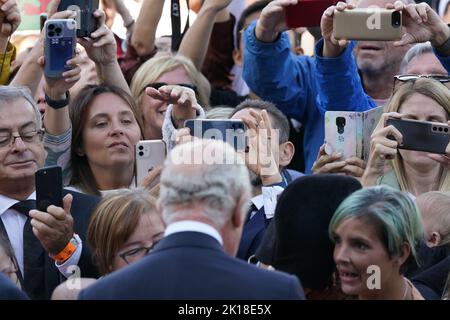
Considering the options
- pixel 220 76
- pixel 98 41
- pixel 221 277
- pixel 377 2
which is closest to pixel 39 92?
pixel 98 41

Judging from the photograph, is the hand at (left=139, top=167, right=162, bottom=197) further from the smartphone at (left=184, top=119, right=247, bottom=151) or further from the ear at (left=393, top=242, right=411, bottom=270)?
the ear at (left=393, top=242, right=411, bottom=270)

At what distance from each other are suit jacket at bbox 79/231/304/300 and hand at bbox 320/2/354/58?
2.24 m

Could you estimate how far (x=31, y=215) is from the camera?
5.19m

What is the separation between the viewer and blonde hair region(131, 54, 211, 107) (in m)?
6.96

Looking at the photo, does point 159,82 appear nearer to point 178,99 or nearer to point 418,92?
point 178,99

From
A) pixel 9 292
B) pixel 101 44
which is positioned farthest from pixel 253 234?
pixel 101 44

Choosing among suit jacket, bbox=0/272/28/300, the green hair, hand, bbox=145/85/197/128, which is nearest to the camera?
suit jacket, bbox=0/272/28/300

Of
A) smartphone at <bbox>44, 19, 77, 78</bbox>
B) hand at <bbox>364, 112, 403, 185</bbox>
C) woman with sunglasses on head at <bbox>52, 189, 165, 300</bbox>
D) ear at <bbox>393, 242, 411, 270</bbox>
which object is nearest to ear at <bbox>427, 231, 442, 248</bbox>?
hand at <bbox>364, 112, 403, 185</bbox>

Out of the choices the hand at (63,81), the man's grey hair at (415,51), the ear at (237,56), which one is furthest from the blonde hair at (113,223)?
the ear at (237,56)

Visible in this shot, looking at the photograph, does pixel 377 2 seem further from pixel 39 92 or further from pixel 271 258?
pixel 271 258

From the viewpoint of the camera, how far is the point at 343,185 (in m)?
4.56

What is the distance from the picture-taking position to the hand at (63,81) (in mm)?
6070

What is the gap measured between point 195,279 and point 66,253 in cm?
154
